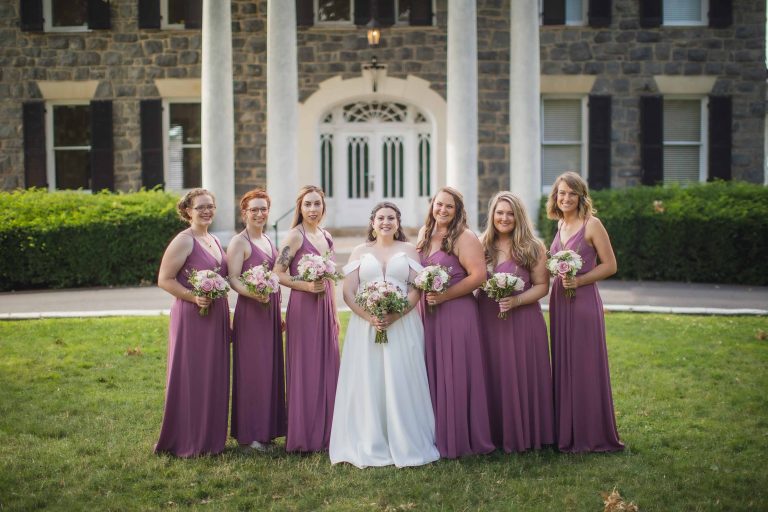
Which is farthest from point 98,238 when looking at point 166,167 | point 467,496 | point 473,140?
point 467,496

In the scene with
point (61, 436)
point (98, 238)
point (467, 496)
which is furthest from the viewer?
point (98, 238)

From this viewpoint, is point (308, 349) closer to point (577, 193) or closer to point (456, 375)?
point (456, 375)

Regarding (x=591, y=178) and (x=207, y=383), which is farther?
(x=591, y=178)

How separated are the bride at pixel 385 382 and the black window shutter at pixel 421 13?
39.0ft

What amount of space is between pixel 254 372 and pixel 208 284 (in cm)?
77

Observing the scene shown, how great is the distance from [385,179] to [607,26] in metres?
5.51

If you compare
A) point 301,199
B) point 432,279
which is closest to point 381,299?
point 432,279

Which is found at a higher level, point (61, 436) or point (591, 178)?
point (591, 178)

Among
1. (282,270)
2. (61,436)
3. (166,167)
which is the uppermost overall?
(166,167)

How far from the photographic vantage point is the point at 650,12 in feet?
55.3

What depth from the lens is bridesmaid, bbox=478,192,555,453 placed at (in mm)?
5672

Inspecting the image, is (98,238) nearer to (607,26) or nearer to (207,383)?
(207,383)

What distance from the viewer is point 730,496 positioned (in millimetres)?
4863

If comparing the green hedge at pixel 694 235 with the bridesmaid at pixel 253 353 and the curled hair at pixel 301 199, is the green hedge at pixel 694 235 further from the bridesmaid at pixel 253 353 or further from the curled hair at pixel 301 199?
the bridesmaid at pixel 253 353
